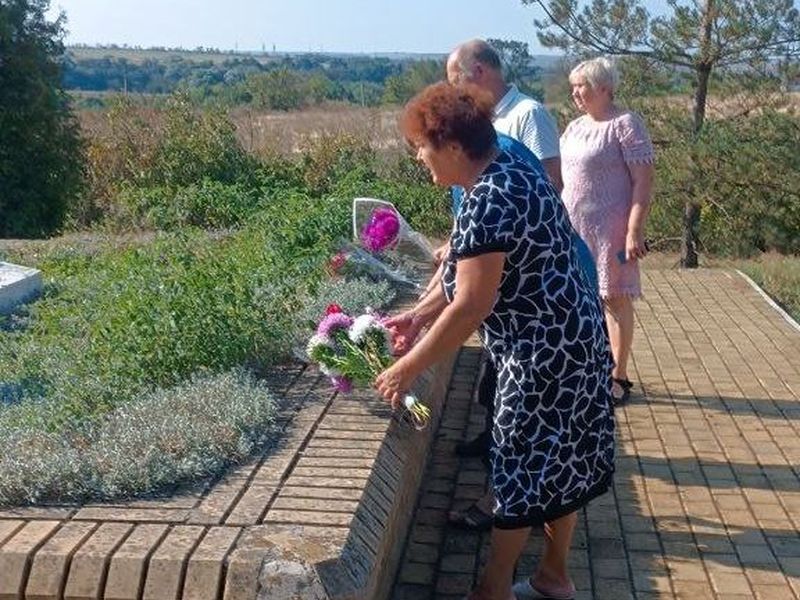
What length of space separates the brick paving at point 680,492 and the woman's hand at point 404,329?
0.69m

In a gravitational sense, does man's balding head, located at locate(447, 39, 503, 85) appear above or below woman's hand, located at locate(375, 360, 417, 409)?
above

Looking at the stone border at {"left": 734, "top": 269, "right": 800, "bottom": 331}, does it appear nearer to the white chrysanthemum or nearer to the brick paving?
the brick paving

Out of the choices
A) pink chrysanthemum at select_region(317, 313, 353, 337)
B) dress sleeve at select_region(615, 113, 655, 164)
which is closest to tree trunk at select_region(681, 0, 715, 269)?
dress sleeve at select_region(615, 113, 655, 164)

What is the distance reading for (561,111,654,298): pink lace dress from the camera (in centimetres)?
541

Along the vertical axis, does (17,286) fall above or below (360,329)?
below

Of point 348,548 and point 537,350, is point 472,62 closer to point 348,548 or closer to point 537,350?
point 537,350

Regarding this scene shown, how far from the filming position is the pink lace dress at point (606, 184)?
541 centimetres

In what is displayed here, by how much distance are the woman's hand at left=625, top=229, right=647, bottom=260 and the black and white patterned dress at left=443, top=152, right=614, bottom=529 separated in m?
2.06

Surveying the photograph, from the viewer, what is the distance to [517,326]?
3.27 metres

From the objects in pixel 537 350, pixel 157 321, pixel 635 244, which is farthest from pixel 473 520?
pixel 635 244

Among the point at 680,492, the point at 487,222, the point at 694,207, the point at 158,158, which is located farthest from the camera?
the point at 158,158

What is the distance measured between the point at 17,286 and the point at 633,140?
10.4ft

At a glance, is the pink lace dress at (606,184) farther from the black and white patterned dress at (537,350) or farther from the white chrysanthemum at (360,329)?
the black and white patterned dress at (537,350)

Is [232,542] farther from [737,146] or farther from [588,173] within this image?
[737,146]
